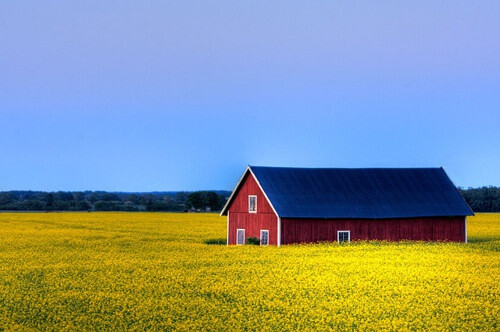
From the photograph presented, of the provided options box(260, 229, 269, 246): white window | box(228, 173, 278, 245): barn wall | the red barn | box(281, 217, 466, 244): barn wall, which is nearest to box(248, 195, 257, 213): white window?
the red barn

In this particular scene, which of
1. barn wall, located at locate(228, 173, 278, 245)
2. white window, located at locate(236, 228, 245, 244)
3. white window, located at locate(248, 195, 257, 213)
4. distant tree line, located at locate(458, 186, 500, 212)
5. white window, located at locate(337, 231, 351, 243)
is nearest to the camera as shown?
barn wall, located at locate(228, 173, 278, 245)

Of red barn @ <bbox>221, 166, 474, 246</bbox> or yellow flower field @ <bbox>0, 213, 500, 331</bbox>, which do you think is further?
red barn @ <bbox>221, 166, 474, 246</bbox>

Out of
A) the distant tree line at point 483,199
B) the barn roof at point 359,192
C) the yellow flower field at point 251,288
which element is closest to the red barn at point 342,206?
the barn roof at point 359,192

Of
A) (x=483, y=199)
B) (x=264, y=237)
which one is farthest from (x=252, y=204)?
(x=483, y=199)

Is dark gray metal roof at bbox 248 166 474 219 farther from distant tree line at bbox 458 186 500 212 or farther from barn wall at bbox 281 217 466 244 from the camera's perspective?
distant tree line at bbox 458 186 500 212

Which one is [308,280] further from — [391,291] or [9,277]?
[9,277]

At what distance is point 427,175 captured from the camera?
191 feet

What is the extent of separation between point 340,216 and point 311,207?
200 cm

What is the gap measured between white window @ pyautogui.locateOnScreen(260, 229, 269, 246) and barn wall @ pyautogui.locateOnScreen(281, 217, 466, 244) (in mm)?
1580

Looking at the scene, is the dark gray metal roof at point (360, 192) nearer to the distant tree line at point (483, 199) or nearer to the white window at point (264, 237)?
the white window at point (264, 237)

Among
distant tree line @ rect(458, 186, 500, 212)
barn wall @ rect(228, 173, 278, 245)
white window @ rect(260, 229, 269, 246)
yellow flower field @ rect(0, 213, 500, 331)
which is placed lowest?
yellow flower field @ rect(0, 213, 500, 331)

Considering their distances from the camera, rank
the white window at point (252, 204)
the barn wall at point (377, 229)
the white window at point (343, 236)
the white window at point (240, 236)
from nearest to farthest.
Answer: the barn wall at point (377, 229)
the white window at point (343, 236)
the white window at point (252, 204)
the white window at point (240, 236)

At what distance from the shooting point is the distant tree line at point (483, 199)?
422 feet

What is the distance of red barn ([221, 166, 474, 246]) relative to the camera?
50031 millimetres
